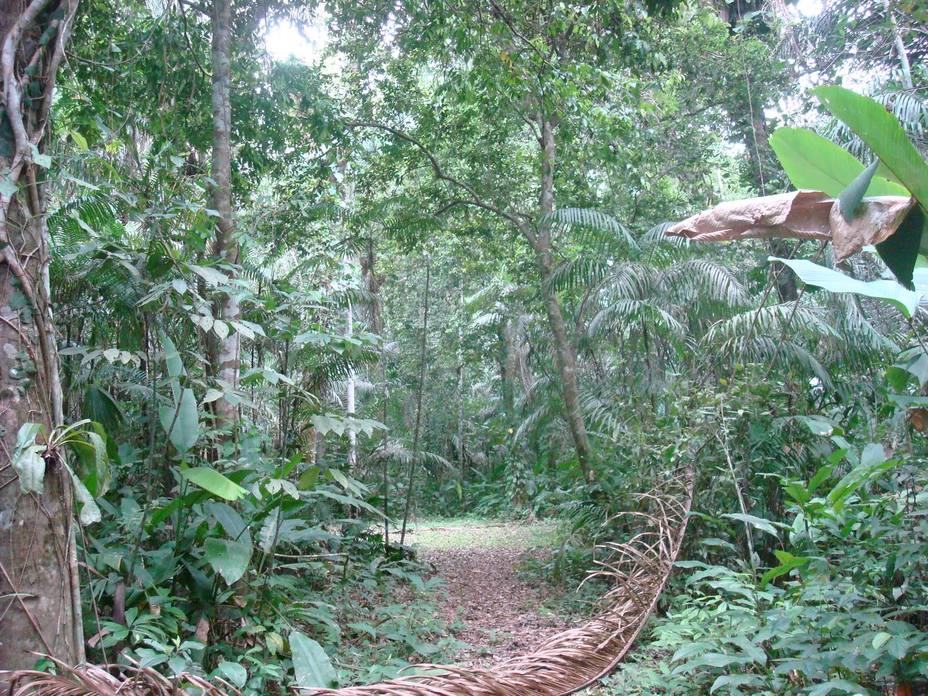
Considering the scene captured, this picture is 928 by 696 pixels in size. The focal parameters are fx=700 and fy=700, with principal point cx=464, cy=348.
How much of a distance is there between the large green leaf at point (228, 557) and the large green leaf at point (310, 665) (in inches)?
14.3

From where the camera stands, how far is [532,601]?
16.9 ft

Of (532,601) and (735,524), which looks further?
(532,601)

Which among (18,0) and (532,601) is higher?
(18,0)

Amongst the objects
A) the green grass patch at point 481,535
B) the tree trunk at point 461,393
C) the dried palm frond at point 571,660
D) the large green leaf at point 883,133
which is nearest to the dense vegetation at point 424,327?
the large green leaf at point 883,133

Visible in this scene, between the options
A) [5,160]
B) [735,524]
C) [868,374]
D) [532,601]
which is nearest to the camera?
[5,160]

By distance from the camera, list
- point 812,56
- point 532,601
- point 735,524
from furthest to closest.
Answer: point 812,56
point 532,601
point 735,524

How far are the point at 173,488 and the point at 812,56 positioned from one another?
26.9 feet

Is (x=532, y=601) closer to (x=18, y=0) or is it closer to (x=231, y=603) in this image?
(x=231, y=603)

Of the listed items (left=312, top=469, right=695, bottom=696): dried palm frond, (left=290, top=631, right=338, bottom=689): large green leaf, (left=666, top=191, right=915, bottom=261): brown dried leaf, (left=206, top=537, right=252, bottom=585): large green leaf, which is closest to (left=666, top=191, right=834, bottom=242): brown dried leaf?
(left=666, top=191, right=915, bottom=261): brown dried leaf

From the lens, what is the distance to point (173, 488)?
359 centimetres

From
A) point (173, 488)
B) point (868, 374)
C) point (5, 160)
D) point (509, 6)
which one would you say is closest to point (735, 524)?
point (868, 374)

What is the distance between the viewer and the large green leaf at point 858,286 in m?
2.24

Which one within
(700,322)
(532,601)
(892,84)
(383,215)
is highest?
(892,84)

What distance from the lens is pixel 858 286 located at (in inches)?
88.5
